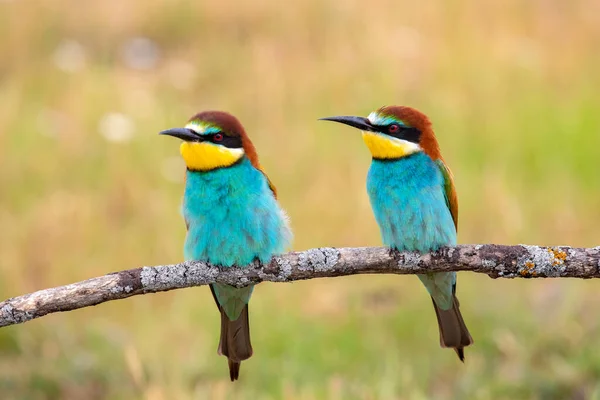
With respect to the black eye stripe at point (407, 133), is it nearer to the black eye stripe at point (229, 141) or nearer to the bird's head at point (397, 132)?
the bird's head at point (397, 132)

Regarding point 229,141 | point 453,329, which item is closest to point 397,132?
point 229,141

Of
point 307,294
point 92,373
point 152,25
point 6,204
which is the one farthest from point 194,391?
point 152,25

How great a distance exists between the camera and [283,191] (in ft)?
17.6

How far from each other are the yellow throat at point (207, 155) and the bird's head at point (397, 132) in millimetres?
435

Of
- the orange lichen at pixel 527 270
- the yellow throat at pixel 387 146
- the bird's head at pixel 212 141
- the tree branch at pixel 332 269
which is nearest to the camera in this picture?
the tree branch at pixel 332 269

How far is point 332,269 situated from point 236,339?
83 centimetres

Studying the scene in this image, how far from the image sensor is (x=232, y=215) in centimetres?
297

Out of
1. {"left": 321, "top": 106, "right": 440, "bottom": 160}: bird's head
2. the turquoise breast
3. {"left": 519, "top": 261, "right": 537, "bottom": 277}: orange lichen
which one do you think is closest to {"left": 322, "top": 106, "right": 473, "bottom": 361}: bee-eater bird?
{"left": 321, "top": 106, "right": 440, "bottom": 160}: bird's head

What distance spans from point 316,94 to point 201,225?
3561 millimetres

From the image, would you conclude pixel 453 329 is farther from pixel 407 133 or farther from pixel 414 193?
pixel 407 133

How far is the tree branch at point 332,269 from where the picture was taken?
87.8 inches

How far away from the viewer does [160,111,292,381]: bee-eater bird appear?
2.84 m

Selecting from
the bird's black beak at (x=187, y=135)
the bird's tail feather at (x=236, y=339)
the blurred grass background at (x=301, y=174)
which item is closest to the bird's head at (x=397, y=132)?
the bird's black beak at (x=187, y=135)

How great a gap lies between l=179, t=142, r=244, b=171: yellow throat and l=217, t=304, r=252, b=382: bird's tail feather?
499 millimetres
